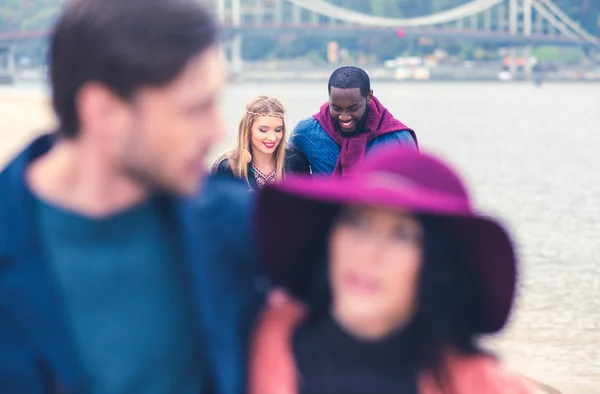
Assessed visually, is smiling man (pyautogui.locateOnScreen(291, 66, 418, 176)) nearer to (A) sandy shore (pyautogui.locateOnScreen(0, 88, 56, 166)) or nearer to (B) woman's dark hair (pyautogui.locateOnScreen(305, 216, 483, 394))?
(B) woman's dark hair (pyautogui.locateOnScreen(305, 216, 483, 394))

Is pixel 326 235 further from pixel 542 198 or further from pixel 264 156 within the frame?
pixel 542 198

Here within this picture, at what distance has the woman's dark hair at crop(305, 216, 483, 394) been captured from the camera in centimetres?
153

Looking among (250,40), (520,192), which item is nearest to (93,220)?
(520,192)

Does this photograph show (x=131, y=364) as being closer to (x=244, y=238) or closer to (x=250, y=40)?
(x=244, y=238)

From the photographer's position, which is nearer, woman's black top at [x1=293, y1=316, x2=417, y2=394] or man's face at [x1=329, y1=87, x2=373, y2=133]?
woman's black top at [x1=293, y1=316, x2=417, y2=394]

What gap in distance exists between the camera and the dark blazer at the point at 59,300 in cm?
150

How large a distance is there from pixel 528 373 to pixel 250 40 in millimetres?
64777

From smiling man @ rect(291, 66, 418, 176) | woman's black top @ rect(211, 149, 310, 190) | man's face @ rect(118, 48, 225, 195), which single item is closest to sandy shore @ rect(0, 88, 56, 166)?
woman's black top @ rect(211, 149, 310, 190)

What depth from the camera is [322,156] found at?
5098 millimetres

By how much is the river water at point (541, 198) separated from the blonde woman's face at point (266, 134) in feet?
0.37

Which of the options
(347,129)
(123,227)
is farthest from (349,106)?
(123,227)

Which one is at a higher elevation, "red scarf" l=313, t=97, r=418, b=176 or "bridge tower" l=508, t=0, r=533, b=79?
"red scarf" l=313, t=97, r=418, b=176

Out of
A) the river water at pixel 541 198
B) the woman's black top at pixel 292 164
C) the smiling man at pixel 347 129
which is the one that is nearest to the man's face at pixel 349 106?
the smiling man at pixel 347 129

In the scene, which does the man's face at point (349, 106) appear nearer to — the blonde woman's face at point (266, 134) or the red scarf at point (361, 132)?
the red scarf at point (361, 132)
